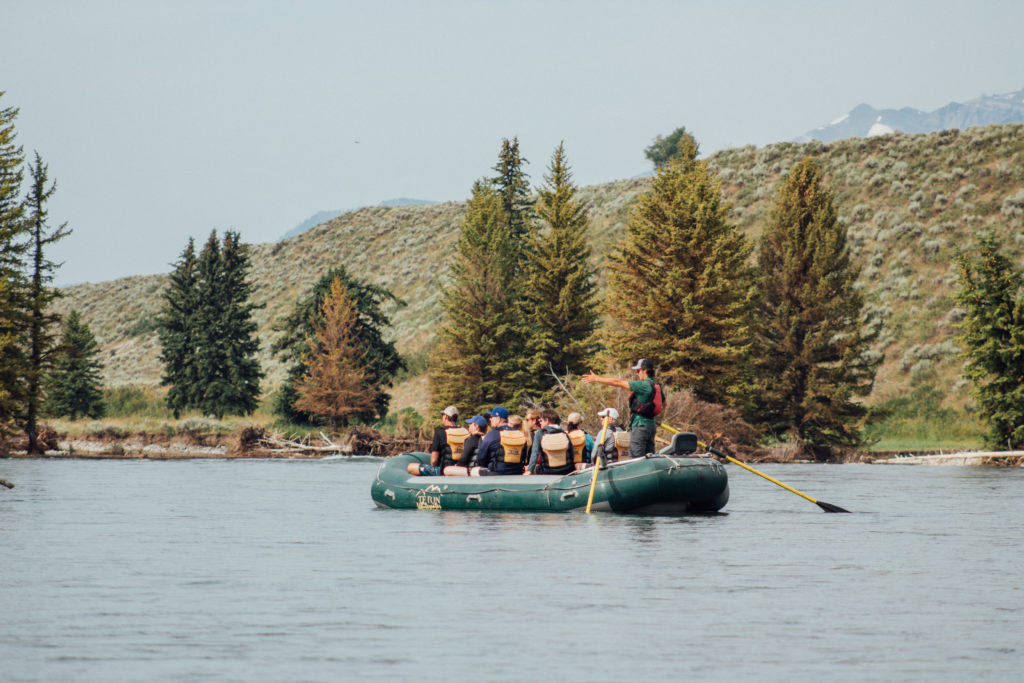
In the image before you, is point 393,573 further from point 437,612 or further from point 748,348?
point 748,348

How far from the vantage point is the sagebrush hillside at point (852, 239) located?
64812 millimetres

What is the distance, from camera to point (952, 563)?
1602 cm

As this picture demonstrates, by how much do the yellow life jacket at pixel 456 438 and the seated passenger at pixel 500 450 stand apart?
0.86 meters

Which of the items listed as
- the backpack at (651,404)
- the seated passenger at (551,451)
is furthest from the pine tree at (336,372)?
the backpack at (651,404)

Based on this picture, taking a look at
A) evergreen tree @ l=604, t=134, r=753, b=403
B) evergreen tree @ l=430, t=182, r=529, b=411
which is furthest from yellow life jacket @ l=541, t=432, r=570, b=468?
evergreen tree @ l=430, t=182, r=529, b=411

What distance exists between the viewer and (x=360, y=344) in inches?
2291

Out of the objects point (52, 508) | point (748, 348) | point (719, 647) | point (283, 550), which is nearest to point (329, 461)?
point (748, 348)

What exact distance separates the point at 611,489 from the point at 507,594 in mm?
8217

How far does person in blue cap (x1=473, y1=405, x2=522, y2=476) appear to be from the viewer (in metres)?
23.0

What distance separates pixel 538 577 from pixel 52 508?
1295cm

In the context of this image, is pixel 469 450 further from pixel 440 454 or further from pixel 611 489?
pixel 611 489

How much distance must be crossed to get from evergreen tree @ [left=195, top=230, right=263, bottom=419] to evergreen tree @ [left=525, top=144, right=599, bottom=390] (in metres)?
17.5

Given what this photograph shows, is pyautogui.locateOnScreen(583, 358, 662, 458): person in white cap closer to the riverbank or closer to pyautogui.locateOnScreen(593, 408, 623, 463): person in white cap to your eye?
pyautogui.locateOnScreen(593, 408, 623, 463): person in white cap

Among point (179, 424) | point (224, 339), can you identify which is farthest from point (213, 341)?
point (179, 424)
